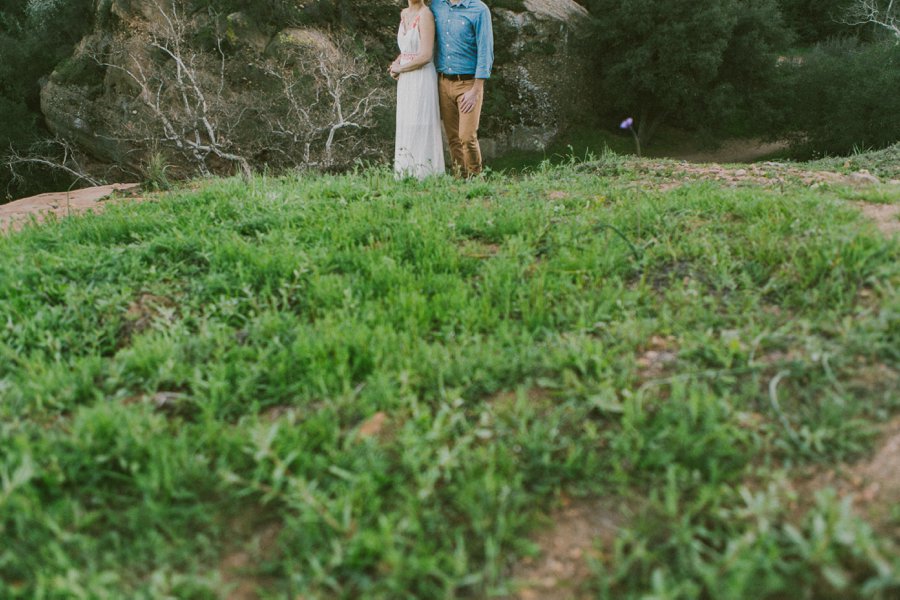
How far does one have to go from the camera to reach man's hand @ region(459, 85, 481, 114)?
6.76m

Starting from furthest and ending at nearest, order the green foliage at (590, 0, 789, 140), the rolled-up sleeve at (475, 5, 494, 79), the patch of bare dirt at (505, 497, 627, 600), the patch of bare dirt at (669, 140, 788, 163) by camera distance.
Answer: the patch of bare dirt at (669, 140, 788, 163)
the green foliage at (590, 0, 789, 140)
the rolled-up sleeve at (475, 5, 494, 79)
the patch of bare dirt at (505, 497, 627, 600)

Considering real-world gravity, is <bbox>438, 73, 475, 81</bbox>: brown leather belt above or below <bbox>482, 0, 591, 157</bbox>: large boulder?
below

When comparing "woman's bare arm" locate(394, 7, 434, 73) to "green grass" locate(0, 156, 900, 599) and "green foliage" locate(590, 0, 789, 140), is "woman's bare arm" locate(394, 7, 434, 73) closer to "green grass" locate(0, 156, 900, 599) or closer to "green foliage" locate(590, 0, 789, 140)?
"green grass" locate(0, 156, 900, 599)

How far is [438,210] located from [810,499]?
3.24 metres

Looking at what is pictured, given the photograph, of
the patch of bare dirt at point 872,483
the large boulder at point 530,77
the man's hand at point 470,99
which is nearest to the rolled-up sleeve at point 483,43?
the man's hand at point 470,99

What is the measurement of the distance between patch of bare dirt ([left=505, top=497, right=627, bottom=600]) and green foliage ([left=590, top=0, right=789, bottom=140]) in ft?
75.4

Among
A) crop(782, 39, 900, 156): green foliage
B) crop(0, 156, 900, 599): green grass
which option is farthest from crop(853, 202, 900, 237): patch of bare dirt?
crop(782, 39, 900, 156): green foliage

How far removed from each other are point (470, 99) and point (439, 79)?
647mm

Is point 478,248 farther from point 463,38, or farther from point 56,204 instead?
point 56,204

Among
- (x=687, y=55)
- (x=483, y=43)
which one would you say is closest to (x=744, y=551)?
(x=483, y=43)

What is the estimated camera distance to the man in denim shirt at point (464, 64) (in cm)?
663

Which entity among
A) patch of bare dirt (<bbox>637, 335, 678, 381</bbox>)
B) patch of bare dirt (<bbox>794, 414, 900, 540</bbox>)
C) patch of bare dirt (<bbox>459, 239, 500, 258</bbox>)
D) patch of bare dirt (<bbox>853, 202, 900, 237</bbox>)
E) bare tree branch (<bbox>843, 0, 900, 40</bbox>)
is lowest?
patch of bare dirt (<bbox>794, 414, 900, 540</bbox>)

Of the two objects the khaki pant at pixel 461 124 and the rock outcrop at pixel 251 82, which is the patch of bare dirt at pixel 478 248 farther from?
the rock outcrop at pixel 251 82

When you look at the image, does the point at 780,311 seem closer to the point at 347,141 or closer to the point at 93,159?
the point at 347,141
